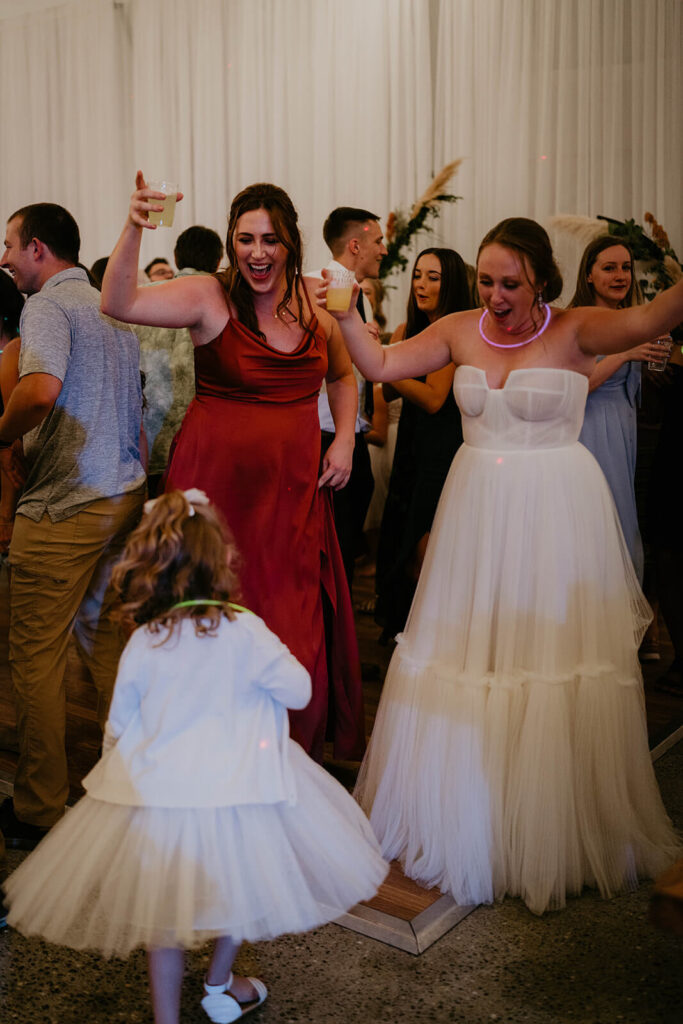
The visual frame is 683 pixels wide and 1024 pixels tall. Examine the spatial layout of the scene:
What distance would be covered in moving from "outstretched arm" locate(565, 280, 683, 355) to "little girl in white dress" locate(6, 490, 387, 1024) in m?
1.09

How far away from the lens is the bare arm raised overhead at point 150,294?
2201 mm

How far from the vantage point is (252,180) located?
23.3 feet

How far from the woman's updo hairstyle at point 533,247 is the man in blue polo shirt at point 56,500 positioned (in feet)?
3.39

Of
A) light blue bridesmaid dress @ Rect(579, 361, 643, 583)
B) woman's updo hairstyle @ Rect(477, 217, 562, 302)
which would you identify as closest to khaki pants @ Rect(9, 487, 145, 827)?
woman's updo hairstyle @ Rect(477, 217, 562, 302)

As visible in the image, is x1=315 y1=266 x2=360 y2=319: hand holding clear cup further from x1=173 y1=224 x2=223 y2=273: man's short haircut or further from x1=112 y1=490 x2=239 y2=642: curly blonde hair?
x1=173 y1=224 x2=223 y2=273: man's short haircut

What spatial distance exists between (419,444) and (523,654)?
1.60 metres

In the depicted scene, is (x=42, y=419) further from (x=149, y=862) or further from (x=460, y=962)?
(x=460, y=962)

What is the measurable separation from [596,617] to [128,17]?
22.2 feet

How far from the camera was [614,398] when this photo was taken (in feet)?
12.9

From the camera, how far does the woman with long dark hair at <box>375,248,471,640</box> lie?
3.82 metres

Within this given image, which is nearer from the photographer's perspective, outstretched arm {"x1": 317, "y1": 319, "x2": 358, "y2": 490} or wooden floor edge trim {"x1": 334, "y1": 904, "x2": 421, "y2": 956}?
wooden floor edge trim {"x1": 334, "y1": 904, "x2": 421, "y2": 956}

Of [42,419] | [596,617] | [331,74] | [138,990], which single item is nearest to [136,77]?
[331,74]

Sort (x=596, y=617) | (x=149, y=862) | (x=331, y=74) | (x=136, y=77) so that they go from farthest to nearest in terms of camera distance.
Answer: (x=136, y=77), (x=331, y=74), (x=596, y=617), (x=149, y=862)
